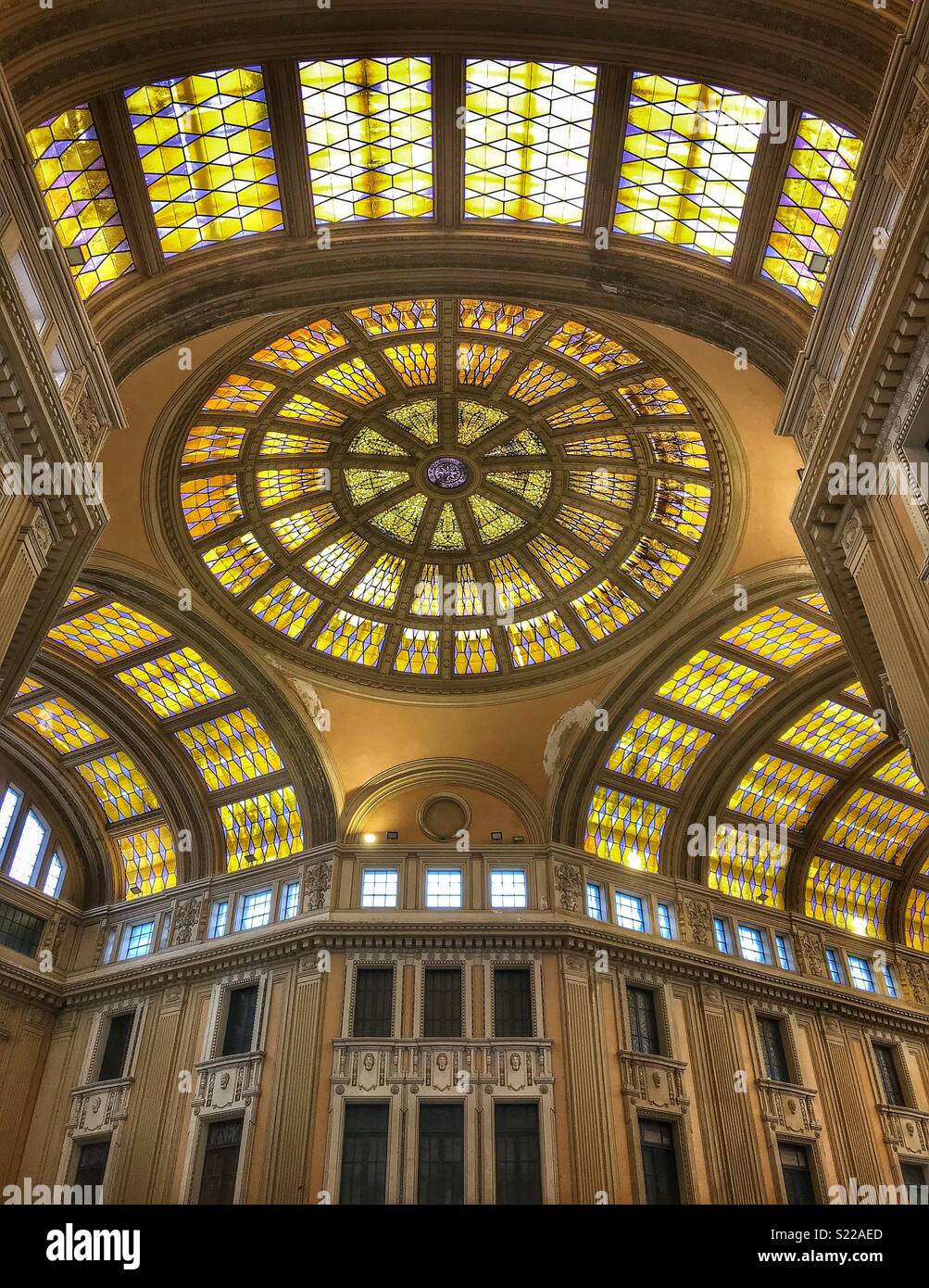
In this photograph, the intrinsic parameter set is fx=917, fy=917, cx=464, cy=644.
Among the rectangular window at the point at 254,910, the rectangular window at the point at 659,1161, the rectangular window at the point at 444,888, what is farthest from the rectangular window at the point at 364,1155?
the rectangular window at the point at 659,1161

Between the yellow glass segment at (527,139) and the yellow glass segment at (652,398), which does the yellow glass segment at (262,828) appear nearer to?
the yellow glass segment at (652,398)

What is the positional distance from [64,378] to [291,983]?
20177 millimetres

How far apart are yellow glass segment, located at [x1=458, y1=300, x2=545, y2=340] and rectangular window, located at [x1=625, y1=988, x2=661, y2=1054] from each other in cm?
2080

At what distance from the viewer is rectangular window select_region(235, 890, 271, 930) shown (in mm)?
31453

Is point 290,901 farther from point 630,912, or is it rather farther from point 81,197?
point 81,197

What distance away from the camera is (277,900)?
103 ft

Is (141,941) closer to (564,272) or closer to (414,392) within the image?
(414,392)

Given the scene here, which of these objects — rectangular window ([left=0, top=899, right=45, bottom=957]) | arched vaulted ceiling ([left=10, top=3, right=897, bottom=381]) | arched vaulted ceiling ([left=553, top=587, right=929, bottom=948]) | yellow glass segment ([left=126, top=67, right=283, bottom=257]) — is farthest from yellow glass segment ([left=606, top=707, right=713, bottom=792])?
yellow glass segment ([left=126, top=67, right=283, bottom=257])

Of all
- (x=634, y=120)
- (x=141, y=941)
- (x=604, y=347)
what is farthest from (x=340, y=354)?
(x=141, y=941)

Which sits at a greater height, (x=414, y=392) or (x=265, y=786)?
(x=414, y=392)

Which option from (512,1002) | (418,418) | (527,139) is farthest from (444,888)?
(527,139)

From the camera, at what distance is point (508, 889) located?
31.2 metres

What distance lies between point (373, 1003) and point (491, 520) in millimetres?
16227

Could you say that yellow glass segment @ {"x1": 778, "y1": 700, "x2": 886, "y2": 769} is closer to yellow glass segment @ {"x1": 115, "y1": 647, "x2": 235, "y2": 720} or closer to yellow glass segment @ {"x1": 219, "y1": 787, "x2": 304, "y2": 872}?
yellow glass segment @ {"x1": 219, "y1": 787, "x2": 304, "y2": 872}
